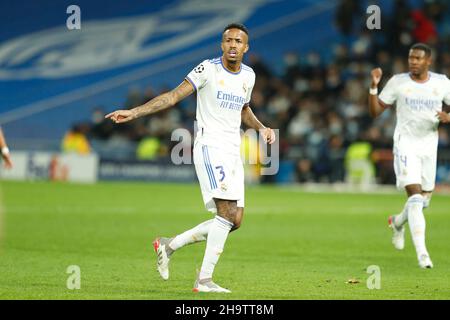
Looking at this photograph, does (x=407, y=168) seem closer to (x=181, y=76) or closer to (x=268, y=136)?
(x=268, y=136)

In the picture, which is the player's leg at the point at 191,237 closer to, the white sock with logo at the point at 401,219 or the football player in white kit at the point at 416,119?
the football player in white kit at the point at 416,119

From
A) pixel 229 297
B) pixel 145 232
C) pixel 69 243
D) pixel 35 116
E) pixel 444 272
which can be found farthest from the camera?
pixel 35 116

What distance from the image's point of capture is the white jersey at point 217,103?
390 inches

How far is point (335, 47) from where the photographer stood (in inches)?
1483

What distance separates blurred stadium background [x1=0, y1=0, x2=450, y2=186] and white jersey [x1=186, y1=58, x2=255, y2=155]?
23.4 metres

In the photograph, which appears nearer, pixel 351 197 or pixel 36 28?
pixel 351 197

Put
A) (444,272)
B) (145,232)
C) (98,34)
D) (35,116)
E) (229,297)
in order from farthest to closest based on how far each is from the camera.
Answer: (98,34), (35,116), (145,232), (444,272), (229,297)

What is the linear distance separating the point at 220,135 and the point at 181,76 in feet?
97.4

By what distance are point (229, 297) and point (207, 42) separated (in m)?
32.0

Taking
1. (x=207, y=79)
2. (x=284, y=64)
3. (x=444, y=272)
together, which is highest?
(x=284, y=64)

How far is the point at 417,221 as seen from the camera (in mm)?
12680

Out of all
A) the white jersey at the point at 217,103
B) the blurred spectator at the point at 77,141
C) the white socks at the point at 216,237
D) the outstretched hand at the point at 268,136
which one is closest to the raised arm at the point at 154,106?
the white jersey at the point at 217,103

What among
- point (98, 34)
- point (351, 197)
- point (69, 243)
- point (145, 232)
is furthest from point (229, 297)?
point (98, 34)
